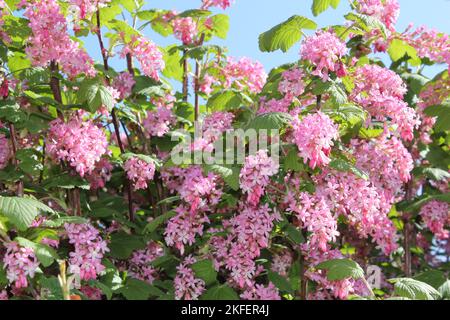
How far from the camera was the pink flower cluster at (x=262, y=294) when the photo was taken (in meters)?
4.92

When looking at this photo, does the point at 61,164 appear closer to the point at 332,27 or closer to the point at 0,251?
the point at 0,251

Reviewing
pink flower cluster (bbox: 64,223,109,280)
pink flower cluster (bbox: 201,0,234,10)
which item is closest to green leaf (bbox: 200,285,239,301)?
pink flower cluster (bbox: 64,223,109,280)

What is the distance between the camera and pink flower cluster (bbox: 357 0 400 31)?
17.4ft

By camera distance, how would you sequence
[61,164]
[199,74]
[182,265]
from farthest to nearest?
[199,74] < [61,164] < [182,265]

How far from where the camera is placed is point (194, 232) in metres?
4.97

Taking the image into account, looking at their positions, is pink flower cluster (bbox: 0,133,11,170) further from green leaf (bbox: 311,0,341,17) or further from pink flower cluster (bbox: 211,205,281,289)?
green leaf (bbox: 311,0,341,17)

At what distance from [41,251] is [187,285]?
3.84 ft

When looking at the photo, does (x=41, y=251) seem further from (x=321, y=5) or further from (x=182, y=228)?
(x=321, y=5)

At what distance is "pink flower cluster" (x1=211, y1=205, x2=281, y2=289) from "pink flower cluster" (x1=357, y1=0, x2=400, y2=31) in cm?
175

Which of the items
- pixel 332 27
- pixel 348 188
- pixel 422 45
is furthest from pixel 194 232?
pixel 422 45

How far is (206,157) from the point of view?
476cm
